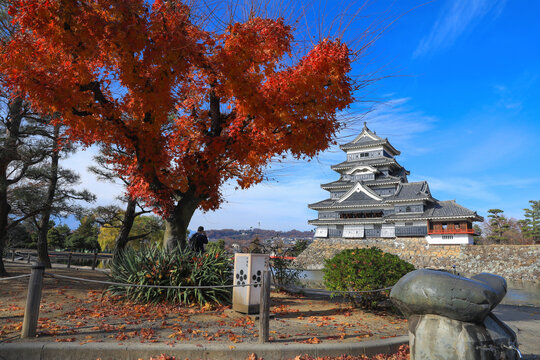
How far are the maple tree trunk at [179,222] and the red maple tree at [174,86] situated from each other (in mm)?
29

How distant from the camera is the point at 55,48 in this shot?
6734mm

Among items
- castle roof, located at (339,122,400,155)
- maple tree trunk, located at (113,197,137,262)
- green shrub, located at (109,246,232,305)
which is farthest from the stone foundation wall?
green shrub, located at (109,246,232,305)

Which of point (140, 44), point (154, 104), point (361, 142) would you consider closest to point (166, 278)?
point (154, 104)

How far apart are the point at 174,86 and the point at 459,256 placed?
36573mm

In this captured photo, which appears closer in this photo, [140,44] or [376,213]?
[140,44]

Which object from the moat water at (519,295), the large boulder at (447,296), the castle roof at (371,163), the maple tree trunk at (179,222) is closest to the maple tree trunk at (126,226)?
the maple tree trunk at (179,222)

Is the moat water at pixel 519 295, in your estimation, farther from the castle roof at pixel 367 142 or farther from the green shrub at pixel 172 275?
the castle roof at pixel 367 142

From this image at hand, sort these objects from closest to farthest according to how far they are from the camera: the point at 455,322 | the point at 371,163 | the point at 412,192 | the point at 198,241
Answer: the point at 455,322, the point at 198,241, the point at 412,192, the point at 371,163

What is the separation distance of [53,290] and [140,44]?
7.41 meters

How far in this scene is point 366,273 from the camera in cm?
763

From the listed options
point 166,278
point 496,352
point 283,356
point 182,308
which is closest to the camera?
point 496,352

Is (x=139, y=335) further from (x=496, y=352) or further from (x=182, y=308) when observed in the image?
(x=496, y=352)

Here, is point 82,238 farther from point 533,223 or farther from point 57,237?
point 533,223

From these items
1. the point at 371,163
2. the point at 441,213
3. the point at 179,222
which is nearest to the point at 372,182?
the point at 371,163
